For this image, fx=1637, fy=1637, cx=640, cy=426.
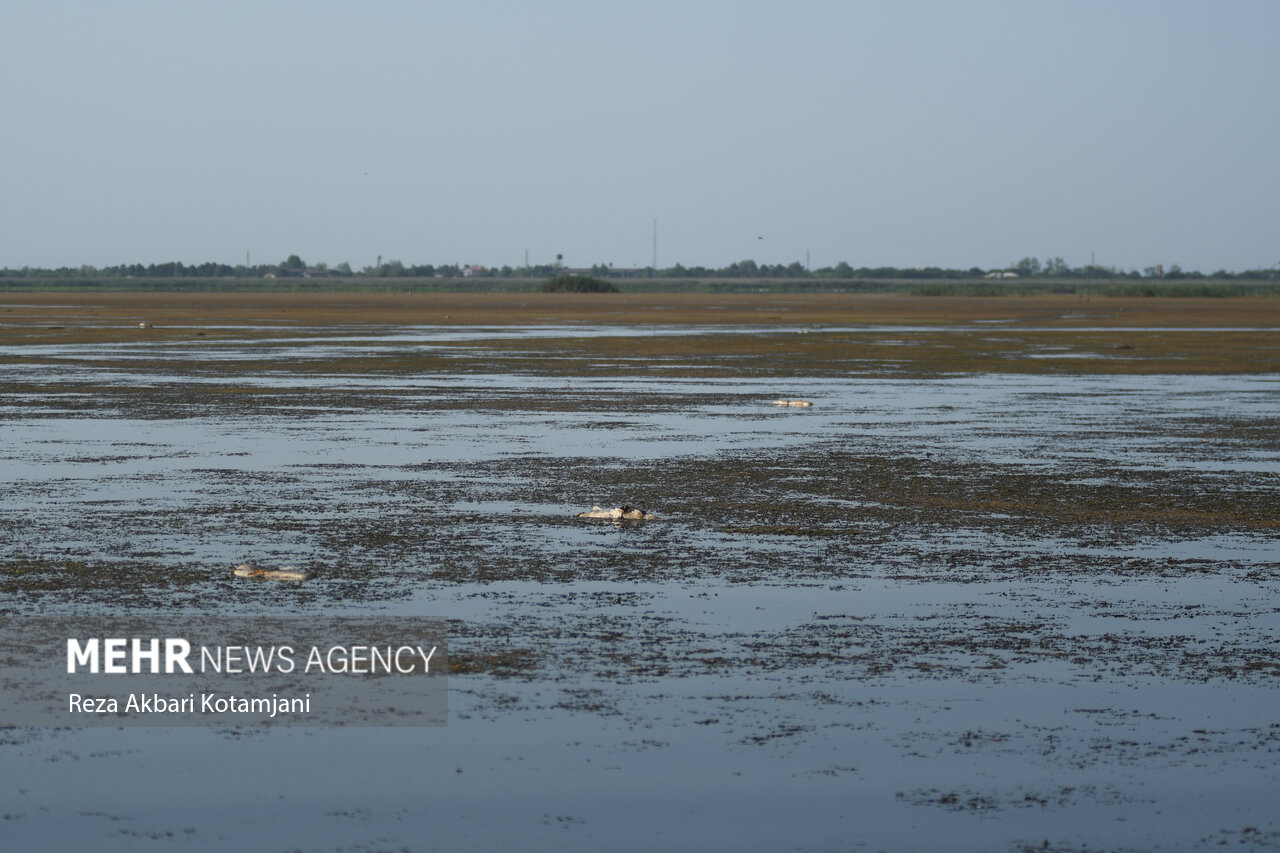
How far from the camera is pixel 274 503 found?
1477cm

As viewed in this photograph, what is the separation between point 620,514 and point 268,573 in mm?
3673

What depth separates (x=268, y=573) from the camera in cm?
1116

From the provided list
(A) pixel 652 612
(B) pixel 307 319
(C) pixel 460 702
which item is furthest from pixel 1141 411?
(B) pixel 307 319

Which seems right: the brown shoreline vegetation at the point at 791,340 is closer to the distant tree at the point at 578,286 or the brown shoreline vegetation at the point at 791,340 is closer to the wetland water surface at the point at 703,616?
the wetland water surface at the point at 703,616

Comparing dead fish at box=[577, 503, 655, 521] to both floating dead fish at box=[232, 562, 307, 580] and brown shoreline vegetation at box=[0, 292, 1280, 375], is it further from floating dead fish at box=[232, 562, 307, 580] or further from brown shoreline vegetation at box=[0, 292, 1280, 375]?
brown shoreline vegetation at box=[0, 292, 1280, 375]

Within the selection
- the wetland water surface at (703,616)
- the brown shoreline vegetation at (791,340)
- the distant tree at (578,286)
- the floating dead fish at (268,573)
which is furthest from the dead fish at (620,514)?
Result: the distant tree at (578,286)

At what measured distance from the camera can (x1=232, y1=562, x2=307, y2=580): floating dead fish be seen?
36.4ft

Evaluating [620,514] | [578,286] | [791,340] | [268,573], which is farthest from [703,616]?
[578,286]

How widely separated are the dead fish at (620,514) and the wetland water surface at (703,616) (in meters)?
0.28

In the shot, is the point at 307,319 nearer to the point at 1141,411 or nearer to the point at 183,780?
the point at 1141,411

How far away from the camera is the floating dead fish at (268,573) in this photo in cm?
1111

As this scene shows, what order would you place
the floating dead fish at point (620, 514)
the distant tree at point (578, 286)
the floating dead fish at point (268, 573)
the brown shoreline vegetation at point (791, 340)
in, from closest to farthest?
the floating dead fish at point (268, 573), the floating dead fish at point (620, 514), the brown shoreline vegetation at point (791, 340), the distant tree at point (578, 286)

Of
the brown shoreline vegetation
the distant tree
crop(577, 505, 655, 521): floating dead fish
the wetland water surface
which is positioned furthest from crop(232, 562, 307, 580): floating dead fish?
the distant tree

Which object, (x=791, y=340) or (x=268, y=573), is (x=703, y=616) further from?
(x=791, y=340)
